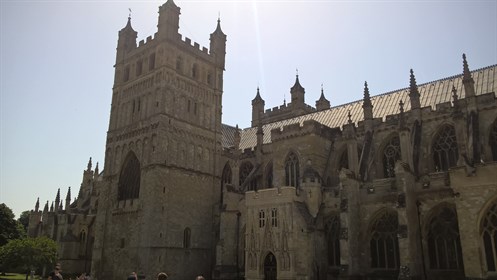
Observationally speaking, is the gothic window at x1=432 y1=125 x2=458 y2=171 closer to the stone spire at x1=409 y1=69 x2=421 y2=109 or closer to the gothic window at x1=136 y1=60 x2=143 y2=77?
the stone spire at x1=409 y1=69 x2=421 y2=109

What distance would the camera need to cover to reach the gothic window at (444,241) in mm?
24297

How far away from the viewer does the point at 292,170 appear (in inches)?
1377

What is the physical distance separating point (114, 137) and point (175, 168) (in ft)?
27.8

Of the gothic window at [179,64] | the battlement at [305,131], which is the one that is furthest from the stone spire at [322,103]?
the gothic window at [179,64]

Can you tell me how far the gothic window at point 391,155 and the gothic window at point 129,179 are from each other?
70.1 ft

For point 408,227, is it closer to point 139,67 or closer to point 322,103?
point 139,67

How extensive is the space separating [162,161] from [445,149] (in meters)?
22.4

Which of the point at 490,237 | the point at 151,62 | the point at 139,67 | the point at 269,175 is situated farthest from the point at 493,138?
the point at 139,67

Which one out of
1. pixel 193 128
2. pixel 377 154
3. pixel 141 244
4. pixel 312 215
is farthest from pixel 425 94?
pixel 141 244

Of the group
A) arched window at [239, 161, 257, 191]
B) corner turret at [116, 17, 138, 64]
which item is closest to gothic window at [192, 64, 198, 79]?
corner turret at [116, 17, 138, 64]

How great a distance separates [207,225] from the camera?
3922 cm

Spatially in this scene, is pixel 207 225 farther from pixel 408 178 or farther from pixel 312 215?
pixel 408 178

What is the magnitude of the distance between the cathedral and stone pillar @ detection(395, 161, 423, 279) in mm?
70

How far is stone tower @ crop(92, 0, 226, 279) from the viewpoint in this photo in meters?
35.7
